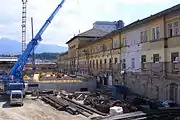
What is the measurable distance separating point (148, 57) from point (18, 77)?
659 inches

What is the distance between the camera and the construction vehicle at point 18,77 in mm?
31094

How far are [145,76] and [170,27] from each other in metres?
5.90

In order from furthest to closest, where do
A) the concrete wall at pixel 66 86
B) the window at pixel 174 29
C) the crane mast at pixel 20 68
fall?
the concrete wall at pixel 66 86
the crane mast at pixel 20 68
the window at pixel 174 29

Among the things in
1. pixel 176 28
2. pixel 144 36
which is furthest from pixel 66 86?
pixel 176 28

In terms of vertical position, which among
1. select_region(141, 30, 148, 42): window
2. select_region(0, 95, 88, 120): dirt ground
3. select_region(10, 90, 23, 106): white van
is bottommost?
select_region(0, 95, 88, 120): dirt ground

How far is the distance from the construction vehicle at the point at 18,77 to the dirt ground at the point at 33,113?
50.6 inches

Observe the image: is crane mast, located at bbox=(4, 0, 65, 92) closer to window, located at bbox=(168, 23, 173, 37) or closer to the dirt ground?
the dirt ground

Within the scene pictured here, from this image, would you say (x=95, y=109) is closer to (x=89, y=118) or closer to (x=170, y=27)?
(x=89, y=118)

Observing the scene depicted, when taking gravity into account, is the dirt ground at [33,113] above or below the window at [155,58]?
below

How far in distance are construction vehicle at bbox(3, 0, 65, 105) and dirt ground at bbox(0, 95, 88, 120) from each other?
1.28 m

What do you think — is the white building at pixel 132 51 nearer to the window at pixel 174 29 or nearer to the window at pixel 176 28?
the window at pixel 174 29

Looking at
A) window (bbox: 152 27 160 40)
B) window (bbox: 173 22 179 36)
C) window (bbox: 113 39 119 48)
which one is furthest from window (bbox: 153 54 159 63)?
window (bbox: 113 39 119 48)

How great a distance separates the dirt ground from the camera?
80.5 feet

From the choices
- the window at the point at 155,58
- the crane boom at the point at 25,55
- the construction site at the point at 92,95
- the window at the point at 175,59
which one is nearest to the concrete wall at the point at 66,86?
the construction site at the point at 92,95
